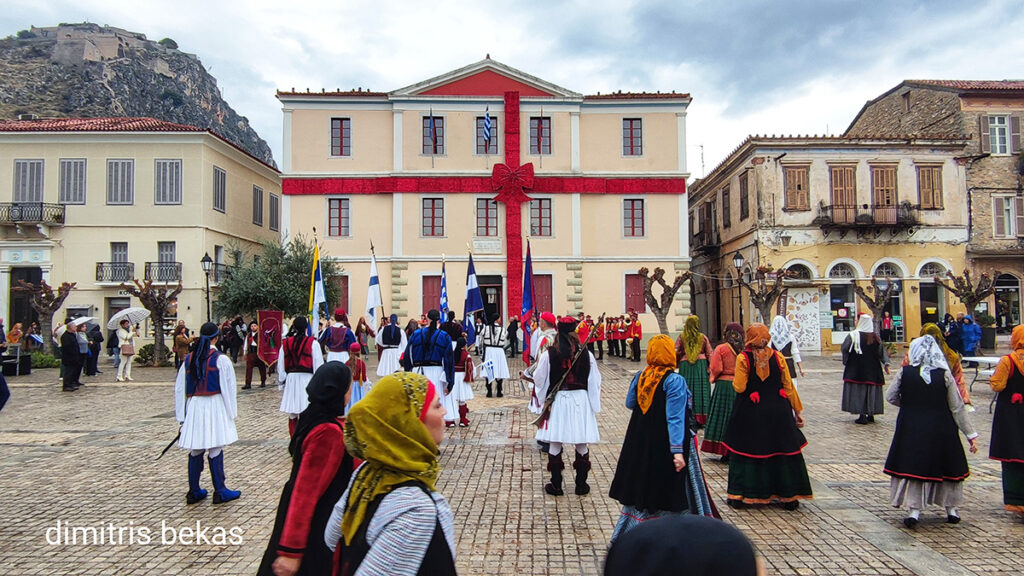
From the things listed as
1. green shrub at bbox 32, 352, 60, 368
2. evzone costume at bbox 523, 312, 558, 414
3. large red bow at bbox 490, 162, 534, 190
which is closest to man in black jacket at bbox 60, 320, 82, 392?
green shrub at bbox 32, 352, 60, 368

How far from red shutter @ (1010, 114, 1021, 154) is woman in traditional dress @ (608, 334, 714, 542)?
105ft

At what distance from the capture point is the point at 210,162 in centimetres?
2897

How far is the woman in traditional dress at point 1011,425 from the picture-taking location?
568 cm

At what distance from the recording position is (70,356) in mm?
15859

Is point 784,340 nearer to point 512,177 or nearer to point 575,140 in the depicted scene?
point 512,177

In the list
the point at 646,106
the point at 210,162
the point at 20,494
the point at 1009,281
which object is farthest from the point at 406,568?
the point at 1009,281

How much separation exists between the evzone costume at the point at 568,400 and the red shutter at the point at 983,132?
97.8 ft

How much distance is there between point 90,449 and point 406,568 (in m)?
9.21

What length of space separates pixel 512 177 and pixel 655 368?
2355 centimetres

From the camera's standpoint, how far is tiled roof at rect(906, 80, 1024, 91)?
89.8 ft

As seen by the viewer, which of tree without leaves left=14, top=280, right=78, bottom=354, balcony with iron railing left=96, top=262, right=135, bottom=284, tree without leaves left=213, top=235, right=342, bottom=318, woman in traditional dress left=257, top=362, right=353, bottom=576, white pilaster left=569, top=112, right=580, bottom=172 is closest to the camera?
woman in traditional dress left=257, top=362, right=353, bottom=576

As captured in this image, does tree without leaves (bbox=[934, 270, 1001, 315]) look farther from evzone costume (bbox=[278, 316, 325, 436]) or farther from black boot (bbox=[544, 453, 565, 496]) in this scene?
evzone costume (bbox=[278, 316, 325, 436])

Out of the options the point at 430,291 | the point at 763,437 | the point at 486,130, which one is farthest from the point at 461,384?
the point at 486,130

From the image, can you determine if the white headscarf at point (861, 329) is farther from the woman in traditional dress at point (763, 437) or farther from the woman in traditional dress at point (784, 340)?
the woman in traditional dress at point (763, 437)
